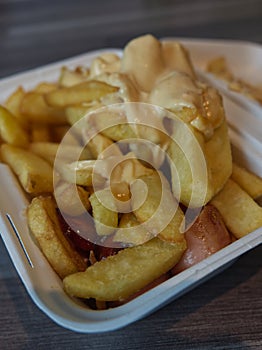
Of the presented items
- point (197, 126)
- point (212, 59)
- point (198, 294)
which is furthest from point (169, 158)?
point (212, 59)

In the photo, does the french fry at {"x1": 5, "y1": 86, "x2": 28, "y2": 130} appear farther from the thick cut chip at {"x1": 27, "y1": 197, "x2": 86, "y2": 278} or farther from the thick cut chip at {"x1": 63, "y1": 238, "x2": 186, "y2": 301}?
the thick cut chip at {"x1": 63, "y1": 238, "x2": 186, "y2": 301}

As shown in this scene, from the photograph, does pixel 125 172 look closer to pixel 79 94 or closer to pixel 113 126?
pixel 113 126

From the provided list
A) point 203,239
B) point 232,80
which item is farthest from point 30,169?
point 232,80

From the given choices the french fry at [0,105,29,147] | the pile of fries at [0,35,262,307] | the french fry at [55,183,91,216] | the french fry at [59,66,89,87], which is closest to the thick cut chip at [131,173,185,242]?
the pile of fries at [0,35,262,307]

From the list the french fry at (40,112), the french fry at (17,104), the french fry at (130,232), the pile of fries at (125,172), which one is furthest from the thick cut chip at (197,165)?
the french fry at (17,104)

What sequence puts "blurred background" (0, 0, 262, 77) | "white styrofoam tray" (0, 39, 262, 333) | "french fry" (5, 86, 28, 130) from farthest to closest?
"blurred background" (0, 0, 262, 77) → "french fry" (5, 86, 28, 130) → "white styrofoam tray" (0, 39, 262, 333)

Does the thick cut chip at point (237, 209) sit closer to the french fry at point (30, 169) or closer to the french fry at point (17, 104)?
the french fry at point (30, 169)
